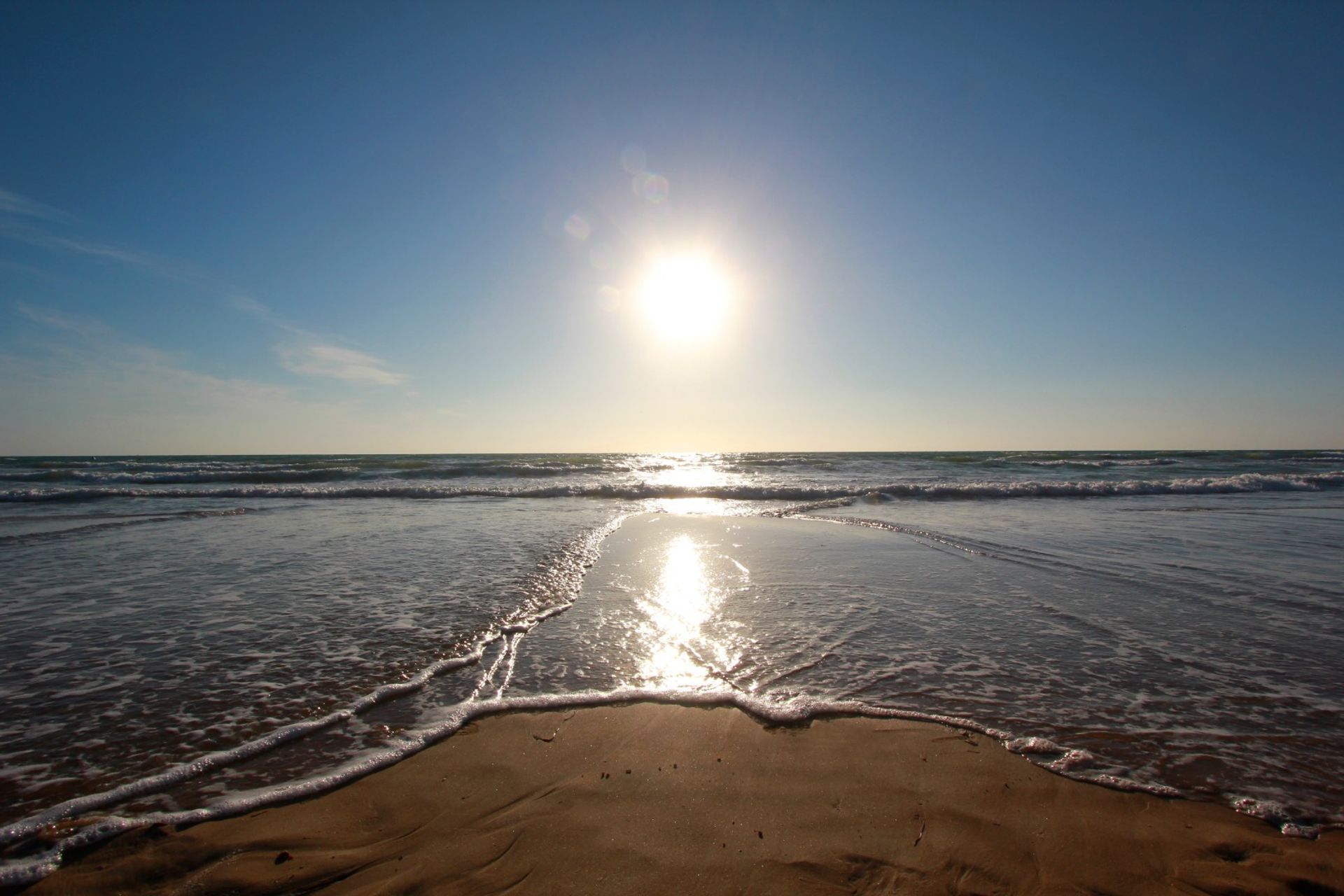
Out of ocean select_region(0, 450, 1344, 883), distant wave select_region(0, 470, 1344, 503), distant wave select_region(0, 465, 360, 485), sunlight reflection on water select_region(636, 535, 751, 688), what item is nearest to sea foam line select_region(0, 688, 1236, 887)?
ocean select_region(0, 450, 1344, 883)

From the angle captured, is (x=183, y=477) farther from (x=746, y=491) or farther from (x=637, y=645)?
(x=637, y=645)

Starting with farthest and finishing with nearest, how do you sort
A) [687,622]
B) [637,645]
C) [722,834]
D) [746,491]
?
[746,491] → [687,622] → [637,645] → [722,834]

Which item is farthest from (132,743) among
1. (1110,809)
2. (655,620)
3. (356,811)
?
(1110,809)

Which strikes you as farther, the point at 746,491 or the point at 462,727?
the point at 746,491

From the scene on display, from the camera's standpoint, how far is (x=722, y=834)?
2.63 metres

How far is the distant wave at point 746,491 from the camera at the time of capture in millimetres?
20797

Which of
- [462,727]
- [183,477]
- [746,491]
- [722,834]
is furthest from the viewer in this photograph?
[183,477]

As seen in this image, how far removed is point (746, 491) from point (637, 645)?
57.9ft

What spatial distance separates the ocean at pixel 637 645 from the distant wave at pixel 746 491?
9.09 meters

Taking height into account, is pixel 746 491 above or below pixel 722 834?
above

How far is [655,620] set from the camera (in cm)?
570

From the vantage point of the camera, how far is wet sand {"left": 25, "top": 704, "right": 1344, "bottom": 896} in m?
2.36

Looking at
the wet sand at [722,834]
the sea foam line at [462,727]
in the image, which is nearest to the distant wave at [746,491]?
the sea foam line at [462,727]

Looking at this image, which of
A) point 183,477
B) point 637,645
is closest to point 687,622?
point 637,645
